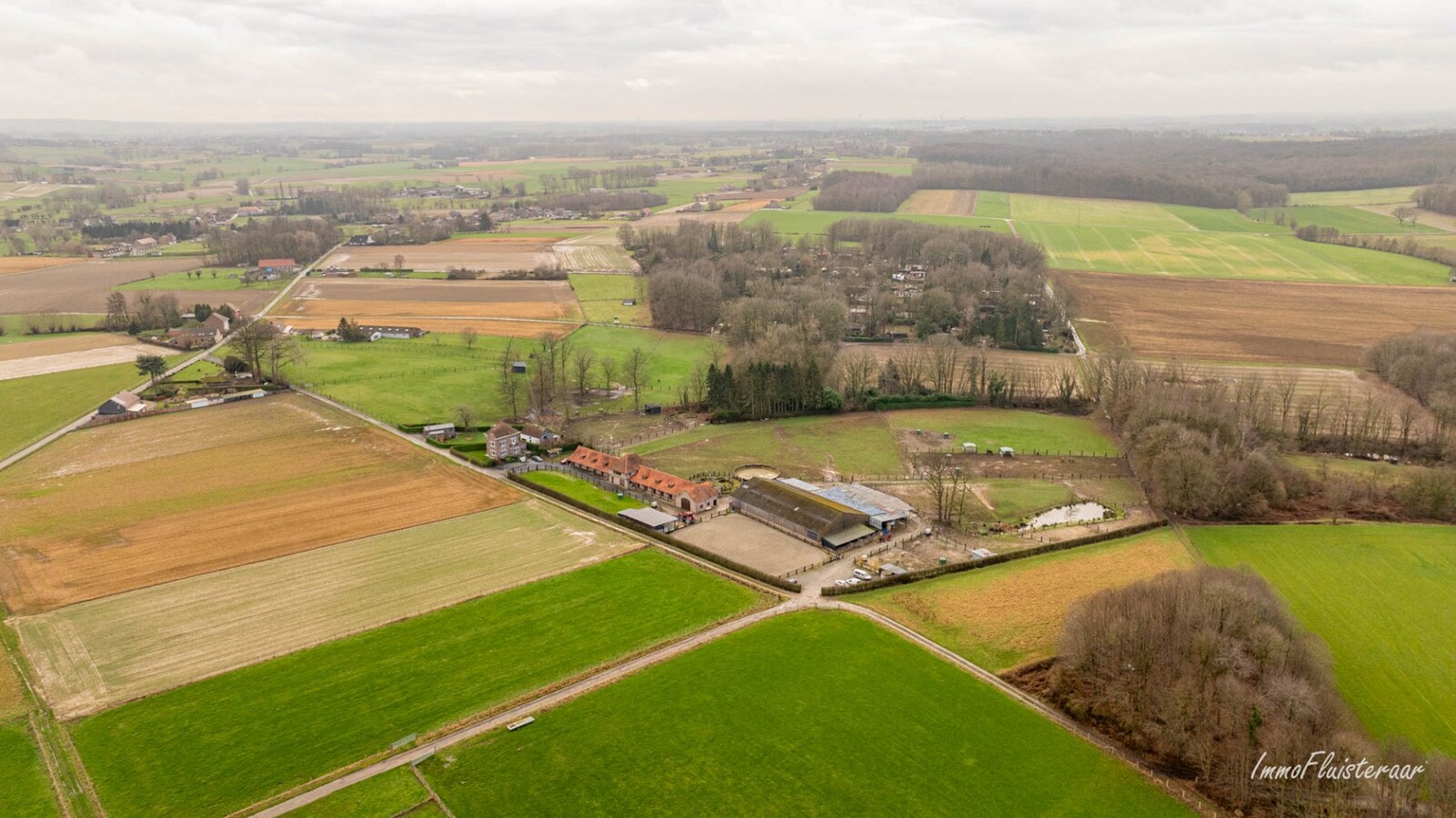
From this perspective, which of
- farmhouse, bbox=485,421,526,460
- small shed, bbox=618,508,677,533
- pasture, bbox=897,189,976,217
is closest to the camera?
small shed, bbox=618,508,677,533

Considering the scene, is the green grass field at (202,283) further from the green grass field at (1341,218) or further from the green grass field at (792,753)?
the green grass field at (1341,218)

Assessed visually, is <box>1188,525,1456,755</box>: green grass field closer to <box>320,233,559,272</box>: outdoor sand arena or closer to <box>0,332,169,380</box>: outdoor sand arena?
<box>0,332,169,380</box>: outdoor sand arena

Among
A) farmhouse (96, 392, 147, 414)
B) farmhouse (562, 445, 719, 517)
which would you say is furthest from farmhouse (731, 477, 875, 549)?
farmhouse (96, 392, 147, 414)

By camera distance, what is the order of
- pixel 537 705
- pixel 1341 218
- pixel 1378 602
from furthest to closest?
pixel 1341 218 < pixel 1378 602 < pixel 537 705

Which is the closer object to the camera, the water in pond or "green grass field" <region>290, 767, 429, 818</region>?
"green grass field" <region>290, 767, 429, 818</region>

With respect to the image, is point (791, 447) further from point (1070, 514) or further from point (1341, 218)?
point (1341, 218)

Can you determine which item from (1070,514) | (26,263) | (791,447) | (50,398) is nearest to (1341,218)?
(1070,514)
